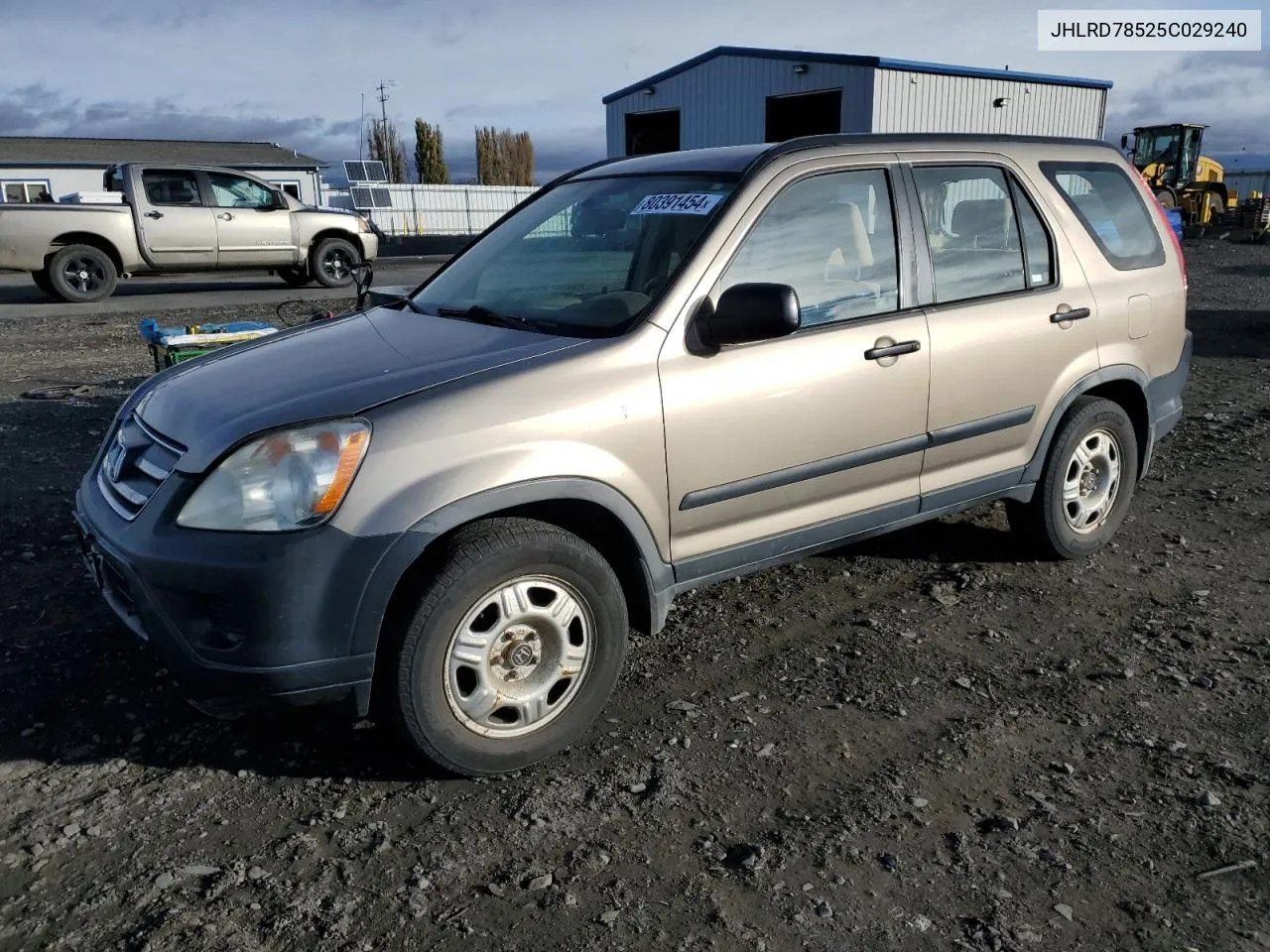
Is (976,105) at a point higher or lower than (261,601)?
higher

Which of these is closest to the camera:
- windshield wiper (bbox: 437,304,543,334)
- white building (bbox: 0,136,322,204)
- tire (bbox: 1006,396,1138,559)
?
windshield wiper (bbox: 437,304,543,334)

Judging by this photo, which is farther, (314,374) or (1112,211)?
(1112,211)

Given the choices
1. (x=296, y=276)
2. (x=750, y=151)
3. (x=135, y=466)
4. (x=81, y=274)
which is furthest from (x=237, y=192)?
(x=135, y=466)

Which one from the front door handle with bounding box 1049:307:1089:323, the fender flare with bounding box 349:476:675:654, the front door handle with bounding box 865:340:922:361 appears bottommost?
the fender flare with bounding box 349:476:675:654

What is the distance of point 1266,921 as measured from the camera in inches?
94.3

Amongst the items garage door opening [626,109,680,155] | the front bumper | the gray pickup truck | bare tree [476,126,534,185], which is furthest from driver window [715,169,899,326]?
bare tree [476,126,534,185]

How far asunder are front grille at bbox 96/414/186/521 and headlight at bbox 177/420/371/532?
24cm

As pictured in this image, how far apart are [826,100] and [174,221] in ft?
47.0

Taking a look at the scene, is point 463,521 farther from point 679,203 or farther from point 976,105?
point 976,105

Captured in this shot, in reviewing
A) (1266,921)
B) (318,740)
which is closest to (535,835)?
(318,740)

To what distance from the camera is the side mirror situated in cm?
310

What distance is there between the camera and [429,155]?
6725cm

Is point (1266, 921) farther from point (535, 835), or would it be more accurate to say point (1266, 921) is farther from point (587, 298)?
point (587, 298)

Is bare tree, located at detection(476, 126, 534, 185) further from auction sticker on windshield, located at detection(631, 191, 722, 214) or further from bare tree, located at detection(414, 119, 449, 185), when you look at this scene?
auction sticker on windshield, located at detection(631, 191, 722, 214)
